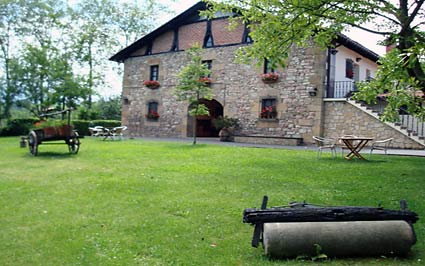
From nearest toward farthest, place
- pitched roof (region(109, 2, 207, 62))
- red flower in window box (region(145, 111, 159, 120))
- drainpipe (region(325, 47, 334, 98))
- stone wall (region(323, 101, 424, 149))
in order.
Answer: stone wall (region(323, 101, 424, 149)), drainpipe (region(325, 47, 334, 98)), pitched roof (region(109, 2, 207, 62)), red flower in window box (region(145, 111, 159, 120))

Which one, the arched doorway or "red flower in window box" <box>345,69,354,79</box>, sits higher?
"red flower in window box" <box>345,69,354,79</box>

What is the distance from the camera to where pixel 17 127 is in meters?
22.3

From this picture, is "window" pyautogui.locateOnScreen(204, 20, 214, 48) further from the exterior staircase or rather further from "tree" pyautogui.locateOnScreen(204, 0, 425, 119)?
"tree" pyautogui.locateOnScreen(204, 0, 425, 119)

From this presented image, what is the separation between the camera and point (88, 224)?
4055mm

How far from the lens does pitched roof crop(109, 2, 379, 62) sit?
53.1ft

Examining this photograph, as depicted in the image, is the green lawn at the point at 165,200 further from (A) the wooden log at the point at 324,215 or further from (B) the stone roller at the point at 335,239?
(A) the wooden log at the point at 324,215

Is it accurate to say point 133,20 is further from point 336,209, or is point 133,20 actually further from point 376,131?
point 336,209

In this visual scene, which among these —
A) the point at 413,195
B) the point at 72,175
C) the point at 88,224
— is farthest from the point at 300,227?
the point at 72,175

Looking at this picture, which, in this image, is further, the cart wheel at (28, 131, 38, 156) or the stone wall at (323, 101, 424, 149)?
the stone wall at (323, 101, 424, 149)

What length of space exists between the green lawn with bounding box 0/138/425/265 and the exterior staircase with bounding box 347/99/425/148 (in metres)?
4.65

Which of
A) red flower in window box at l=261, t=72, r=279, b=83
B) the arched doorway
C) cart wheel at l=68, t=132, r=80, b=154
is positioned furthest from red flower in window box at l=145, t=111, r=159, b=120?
cart wheel at l=68, t=132, r=80, b=154

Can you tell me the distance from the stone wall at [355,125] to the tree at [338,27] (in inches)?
253

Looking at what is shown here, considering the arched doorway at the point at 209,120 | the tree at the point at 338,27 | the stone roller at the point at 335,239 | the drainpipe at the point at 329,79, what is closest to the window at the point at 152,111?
the arched doorway at the point at 209,120

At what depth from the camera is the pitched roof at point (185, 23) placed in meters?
16.2
